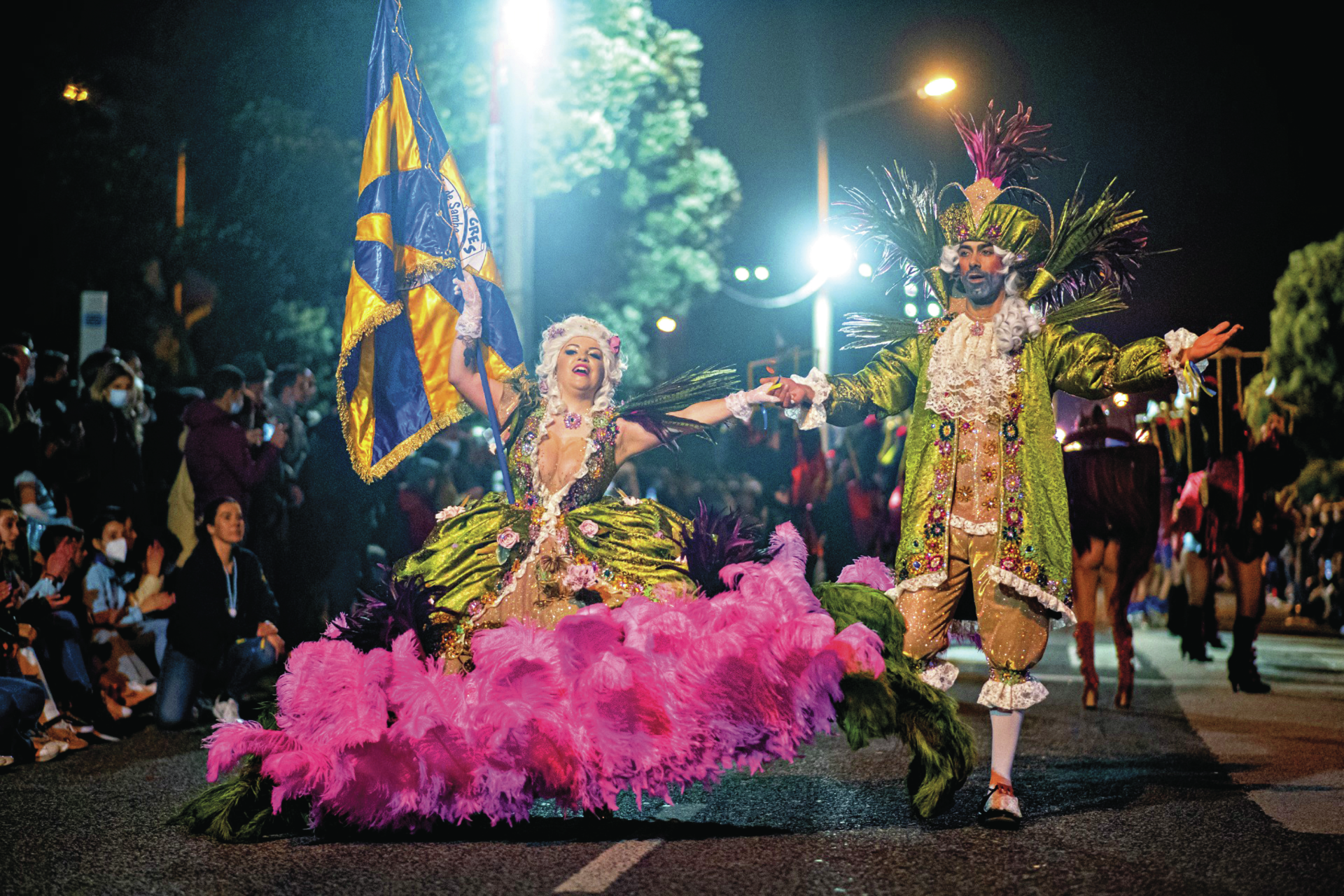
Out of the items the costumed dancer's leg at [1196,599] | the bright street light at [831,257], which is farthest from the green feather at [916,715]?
the bright street light at [831,257]

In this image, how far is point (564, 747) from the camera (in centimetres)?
457

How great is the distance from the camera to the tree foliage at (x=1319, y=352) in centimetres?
3634

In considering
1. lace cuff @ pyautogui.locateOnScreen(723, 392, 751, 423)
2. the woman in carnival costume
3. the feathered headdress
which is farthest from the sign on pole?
the feathered headdress

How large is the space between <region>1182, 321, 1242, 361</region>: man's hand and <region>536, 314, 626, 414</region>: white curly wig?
2.27 metres

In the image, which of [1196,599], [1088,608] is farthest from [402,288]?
[1196,599]

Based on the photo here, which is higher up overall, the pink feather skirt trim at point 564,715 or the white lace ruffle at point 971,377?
the white lace ruffle at point 971,377

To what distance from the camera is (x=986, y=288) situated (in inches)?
220

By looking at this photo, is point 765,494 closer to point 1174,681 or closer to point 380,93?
point 1174,681

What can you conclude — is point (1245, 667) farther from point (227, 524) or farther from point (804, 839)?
point (227, 524)

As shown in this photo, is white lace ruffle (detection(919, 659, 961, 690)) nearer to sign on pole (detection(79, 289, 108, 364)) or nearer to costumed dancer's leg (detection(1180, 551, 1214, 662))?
costumed dancer's leg (detection(1180, 551, 1214, 662))

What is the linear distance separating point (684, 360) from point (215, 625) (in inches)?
1466

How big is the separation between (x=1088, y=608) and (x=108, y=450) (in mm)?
6302

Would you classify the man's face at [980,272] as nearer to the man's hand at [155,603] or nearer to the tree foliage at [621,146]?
the man's hand at [155,603]

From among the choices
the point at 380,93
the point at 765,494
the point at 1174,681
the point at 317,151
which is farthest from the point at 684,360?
the point at 380,93
